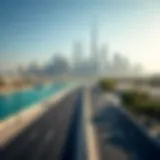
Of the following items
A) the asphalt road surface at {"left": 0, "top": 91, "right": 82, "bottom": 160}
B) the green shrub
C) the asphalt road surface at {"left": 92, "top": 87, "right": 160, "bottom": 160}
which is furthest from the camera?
the green shrub

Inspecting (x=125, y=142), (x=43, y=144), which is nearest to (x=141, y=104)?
(x=125, y=142)

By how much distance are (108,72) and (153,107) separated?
1534 inches

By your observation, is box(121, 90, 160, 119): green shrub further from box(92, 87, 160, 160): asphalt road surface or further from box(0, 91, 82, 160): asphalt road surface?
box(0, 91, 82, 160): asphalt road surface

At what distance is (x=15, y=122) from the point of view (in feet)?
86.6

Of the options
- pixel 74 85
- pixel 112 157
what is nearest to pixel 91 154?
pixel 112 157

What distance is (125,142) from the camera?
1669 centimetres

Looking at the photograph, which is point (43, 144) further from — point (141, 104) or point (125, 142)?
point (141, 104)

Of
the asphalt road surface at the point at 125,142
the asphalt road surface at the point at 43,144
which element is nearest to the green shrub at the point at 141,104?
the asphalt road surface at the point at 125,142

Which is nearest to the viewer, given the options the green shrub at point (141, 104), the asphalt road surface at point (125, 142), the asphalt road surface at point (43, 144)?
the asphalt road surface at point (125, 142)

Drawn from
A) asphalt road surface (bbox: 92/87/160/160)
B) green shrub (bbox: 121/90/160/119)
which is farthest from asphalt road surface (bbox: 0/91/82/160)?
green shrub (bbox: 121/90/160/119)

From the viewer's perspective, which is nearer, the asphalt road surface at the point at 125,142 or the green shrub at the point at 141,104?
the asphalt road surface at the point at 125,142

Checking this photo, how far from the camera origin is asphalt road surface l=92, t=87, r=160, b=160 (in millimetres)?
13612

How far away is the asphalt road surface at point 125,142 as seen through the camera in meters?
13.6

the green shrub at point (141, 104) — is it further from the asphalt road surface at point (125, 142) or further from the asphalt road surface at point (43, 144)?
→ the asphalt road surface at point (43, 144)
